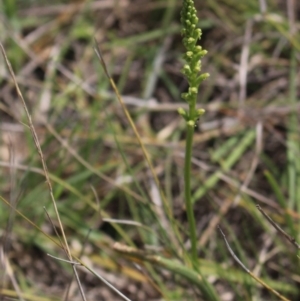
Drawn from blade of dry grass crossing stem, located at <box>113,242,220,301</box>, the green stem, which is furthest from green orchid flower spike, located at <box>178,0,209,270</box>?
blade of dry grass crossing stem, located at <box>113,242,220,301</box>

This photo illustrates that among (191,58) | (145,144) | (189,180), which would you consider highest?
(191,58)

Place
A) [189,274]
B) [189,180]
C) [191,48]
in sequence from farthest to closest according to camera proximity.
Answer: [189,274], [189,180], [191,48]

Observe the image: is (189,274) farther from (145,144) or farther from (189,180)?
(145,144)

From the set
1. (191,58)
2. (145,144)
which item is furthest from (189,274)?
(145,144)

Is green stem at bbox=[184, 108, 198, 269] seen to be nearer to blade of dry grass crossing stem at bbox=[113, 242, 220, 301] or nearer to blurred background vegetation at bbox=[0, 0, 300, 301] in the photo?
blade of dry grass crossing stem at bbox=[113, 242, 220, 301]

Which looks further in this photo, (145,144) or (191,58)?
(145,144)

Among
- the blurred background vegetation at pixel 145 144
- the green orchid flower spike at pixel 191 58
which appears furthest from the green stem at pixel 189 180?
the blurred background vegetation at pixel 145 144

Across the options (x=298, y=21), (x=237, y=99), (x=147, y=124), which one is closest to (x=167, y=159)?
(x=147, y=124)

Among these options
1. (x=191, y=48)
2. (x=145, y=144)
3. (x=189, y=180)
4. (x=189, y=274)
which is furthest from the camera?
(x=145, y=144)
